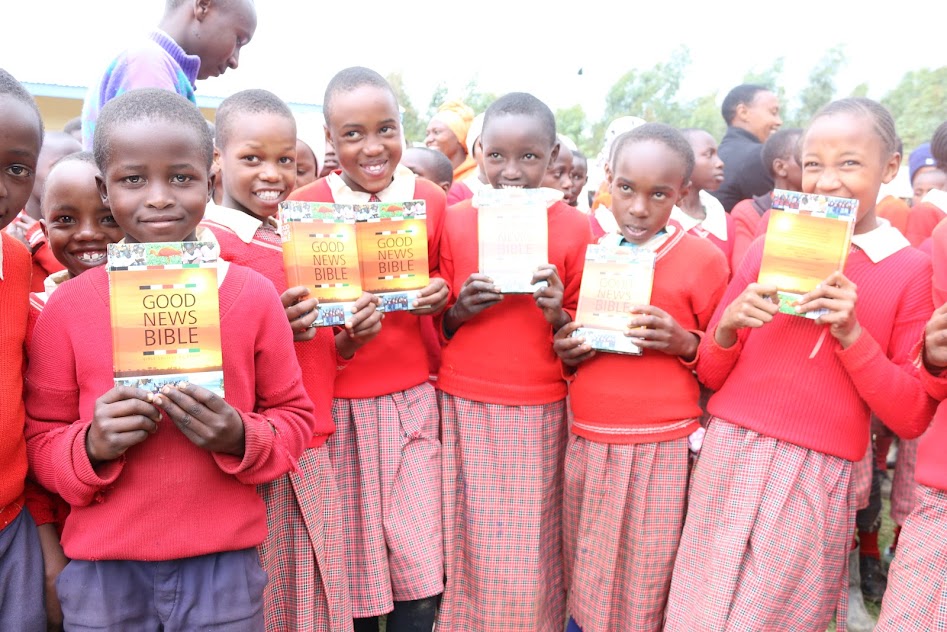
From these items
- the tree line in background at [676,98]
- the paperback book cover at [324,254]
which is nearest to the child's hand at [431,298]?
the paperback book cover at [324,254]

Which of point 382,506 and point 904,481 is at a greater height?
point 382,506

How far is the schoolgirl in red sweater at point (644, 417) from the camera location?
109 inches

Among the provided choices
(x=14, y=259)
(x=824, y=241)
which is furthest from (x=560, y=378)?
(x=14, y=259)

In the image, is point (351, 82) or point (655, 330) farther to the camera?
point (351, 82)

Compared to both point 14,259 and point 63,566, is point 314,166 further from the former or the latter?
point 63,566

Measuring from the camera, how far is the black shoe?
12.4ft

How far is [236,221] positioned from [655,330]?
1.55m

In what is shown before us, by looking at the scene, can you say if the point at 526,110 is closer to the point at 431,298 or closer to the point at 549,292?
the point at 549,292

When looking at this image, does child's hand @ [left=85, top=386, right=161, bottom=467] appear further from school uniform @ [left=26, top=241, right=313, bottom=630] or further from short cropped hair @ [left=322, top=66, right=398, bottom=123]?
short cropped hair @ [left=322, top=66, right=398, bottom=123]

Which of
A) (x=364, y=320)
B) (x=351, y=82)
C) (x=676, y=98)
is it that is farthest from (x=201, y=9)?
(x=676, y=98)

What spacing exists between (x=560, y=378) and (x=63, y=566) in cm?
185

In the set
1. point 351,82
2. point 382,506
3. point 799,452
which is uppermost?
point 351,82

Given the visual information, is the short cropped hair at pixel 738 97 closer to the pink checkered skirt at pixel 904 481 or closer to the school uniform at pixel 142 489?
the pink checkered skirt at pixel 904 481

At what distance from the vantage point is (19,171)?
1.90 m
